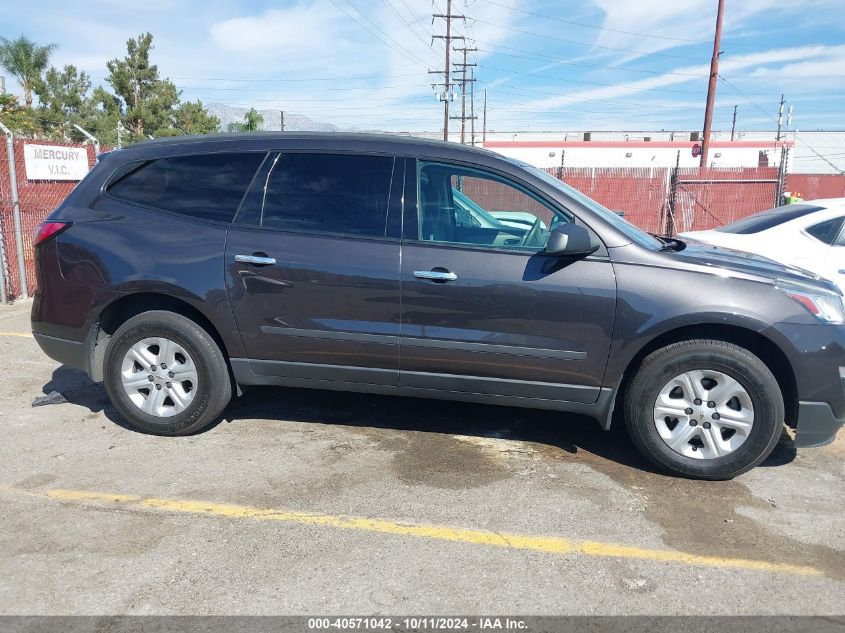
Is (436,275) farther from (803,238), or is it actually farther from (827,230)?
(827,230)

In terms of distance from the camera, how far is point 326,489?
143 inches

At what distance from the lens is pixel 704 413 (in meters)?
3.78

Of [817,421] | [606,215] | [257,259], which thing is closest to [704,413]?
[817,421]

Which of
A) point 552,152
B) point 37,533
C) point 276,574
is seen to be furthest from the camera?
point 552,152

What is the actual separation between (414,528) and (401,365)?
108 cm

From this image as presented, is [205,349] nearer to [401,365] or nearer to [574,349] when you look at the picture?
[401,365]

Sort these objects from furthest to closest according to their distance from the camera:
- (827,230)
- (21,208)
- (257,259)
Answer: (21,208) < (827,230) < (257,259)

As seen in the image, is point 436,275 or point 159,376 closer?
point 436,275

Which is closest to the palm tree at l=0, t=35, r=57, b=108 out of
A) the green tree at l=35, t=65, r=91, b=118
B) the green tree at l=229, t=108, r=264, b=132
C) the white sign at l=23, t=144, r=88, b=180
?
the green tree at l=35, t=65, r=91, b=118

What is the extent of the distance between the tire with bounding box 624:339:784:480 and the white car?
9.68 feet

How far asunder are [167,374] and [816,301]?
393 centimetres

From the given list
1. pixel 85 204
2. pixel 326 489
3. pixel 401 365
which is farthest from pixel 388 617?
pixel 85 204

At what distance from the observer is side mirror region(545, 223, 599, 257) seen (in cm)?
366

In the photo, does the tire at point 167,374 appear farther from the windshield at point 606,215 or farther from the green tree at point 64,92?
the green tree at point 64,92
